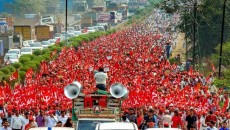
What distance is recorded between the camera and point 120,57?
4900cm

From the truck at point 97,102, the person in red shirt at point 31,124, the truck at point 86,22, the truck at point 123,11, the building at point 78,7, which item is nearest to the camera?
the truck at point 97,102

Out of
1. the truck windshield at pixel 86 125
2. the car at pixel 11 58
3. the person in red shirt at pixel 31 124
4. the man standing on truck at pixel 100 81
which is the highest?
the man standing on truck at pixel 100 81

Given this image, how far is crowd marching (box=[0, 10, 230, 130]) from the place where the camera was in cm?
2228

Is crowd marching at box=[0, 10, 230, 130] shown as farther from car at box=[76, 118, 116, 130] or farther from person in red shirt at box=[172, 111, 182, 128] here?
car at box=[76, 118, 116, 130]

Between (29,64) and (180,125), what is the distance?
77.2ft

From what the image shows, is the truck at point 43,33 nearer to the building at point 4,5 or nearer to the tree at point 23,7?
the building at point 4,5

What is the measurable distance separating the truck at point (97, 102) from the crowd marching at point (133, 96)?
0.68m

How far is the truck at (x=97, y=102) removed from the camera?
18.6 m

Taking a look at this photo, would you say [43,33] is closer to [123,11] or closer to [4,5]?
[4,5]

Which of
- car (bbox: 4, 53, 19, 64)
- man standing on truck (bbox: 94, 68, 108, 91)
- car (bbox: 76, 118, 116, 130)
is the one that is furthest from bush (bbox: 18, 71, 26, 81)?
car (bbox: 76, 118, 116, 130)

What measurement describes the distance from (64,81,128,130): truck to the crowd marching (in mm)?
677

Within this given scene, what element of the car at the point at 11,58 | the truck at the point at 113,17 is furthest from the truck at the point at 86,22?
the car at the point at 11,58

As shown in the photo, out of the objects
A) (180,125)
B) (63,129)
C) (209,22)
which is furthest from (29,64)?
(63,129)

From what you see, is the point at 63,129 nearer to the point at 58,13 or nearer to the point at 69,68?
the point at 69,68
